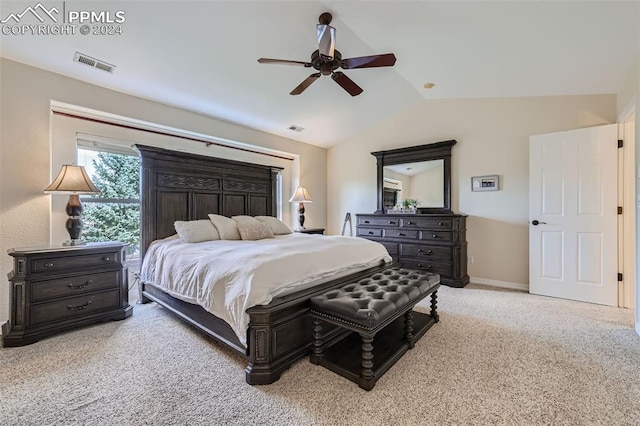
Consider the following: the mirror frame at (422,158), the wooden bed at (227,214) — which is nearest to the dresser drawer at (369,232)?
the mirror frame at (422,158)

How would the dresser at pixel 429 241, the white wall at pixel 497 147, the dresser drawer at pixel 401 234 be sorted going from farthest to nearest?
1. the dresser drawer at pixel 401 234
2. the dresser at pixel 429 241
3. the white wall at pixel 497 147

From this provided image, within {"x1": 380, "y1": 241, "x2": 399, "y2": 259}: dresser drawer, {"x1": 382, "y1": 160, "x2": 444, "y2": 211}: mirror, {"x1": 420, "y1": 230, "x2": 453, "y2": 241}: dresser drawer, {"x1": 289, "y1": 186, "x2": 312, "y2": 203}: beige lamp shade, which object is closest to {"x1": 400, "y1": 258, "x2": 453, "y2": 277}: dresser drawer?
{"x1": 380, "y1": 241, "x2": 399, "y2": 259}: dresser drawer

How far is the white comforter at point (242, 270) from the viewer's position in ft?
6.33

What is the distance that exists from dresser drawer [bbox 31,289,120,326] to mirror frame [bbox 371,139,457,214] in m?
4.24

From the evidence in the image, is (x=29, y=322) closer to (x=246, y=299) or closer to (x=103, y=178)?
(x=103, y=178)

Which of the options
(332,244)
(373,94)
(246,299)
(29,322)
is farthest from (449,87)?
(29,322)

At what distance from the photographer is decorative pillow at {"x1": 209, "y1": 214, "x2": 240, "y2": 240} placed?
360cm

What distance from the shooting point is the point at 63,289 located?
258cm

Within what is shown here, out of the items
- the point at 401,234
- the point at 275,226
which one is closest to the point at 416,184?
the point at 401,234

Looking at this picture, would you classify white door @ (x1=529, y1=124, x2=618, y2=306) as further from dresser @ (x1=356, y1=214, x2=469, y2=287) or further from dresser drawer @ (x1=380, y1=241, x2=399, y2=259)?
dresser drawer @ (x1=380, y1=241, x2=399, y2=259)

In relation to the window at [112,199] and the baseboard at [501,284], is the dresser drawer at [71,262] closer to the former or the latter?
the window at [112,199]

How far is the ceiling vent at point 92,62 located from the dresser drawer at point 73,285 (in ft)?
7.05

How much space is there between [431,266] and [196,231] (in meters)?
3.47

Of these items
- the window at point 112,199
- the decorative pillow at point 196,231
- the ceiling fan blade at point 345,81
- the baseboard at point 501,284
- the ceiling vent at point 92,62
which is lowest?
the baseboard at point 501,284
